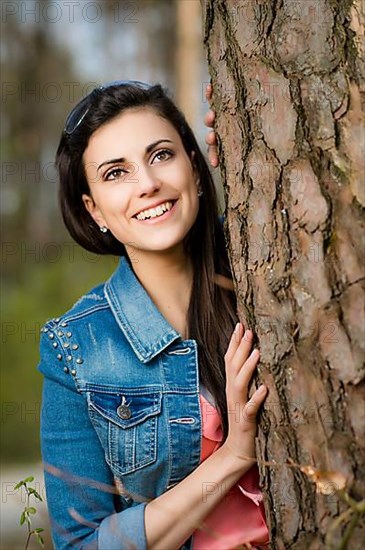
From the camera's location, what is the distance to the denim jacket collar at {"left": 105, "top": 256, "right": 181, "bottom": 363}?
92.5 inches

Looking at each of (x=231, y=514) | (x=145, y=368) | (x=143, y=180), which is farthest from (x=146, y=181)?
(x=231, y=514)

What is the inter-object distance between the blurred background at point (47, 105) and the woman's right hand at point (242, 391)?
5.55m

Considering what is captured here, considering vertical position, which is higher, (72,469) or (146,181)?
(146,181)

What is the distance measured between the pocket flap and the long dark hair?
16 cm

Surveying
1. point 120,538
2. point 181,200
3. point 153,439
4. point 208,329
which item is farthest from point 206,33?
point 120,538

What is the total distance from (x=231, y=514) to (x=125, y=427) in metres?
0.38

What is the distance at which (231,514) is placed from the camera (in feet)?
7.68

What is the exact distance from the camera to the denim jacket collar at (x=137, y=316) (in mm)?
2350

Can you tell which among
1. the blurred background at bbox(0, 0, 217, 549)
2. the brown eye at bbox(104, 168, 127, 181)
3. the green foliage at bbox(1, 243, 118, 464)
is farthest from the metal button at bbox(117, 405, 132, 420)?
the blurred background at bbox(0, 0, 217, 549)

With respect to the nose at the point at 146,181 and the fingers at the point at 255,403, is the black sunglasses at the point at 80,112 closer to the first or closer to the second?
the nose at the point at 146,181

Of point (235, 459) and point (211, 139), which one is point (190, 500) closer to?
point (235, 459)

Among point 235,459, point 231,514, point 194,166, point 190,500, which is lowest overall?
point 231,514

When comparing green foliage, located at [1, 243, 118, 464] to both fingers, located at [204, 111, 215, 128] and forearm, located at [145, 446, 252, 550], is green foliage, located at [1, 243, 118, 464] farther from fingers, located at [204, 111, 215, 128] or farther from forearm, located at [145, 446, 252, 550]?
fingers, located at [204, 111, 215, 128]

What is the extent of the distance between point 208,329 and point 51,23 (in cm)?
1343
